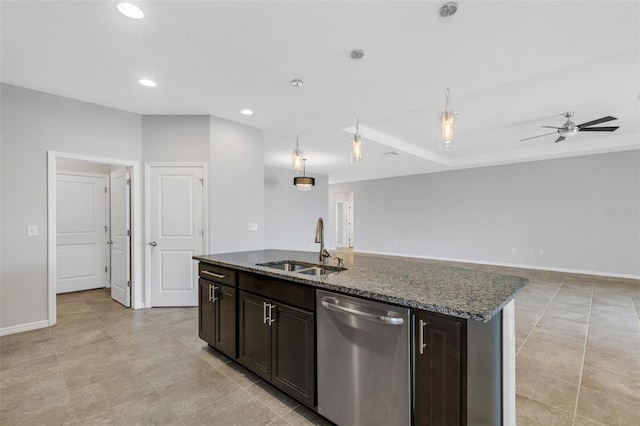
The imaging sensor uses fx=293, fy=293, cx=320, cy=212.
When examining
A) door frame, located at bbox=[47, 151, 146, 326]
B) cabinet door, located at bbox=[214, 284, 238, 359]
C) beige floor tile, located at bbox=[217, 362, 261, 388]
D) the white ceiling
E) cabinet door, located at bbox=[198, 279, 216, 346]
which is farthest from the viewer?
door frame, located at bbox=[47, 151, 146, 326]

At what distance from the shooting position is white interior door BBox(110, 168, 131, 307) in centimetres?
417

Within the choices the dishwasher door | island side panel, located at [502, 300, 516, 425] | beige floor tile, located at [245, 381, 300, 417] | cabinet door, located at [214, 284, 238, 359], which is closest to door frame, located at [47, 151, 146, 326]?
cabinet door, located at [214, 284, 238, 359]

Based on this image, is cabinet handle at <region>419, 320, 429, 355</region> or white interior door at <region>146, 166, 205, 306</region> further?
white interior door at <region>146, 166, 205, 306</region>

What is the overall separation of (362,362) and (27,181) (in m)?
4.09

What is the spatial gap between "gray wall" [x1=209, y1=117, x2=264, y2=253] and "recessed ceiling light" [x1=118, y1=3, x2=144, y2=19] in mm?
2103

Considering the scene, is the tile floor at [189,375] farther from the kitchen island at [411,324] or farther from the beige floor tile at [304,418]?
the kitchen island at [411,324]

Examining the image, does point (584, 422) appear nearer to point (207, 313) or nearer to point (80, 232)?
point (207, 313)

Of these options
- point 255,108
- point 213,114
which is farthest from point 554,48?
point 213,114

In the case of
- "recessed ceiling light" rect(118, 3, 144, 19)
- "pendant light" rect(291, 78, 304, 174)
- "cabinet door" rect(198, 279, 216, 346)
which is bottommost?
"cabinet door" rect(198, 279, 216, 346)

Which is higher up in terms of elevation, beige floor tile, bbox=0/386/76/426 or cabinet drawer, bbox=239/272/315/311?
cabinet drawer, bbox=239/272/315/311

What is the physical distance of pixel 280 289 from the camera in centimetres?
201

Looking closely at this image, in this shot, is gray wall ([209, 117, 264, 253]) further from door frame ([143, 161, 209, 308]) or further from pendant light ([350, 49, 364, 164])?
pendant light ([350, 49, 364, 164])

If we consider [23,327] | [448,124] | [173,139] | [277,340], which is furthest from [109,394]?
[173,139]

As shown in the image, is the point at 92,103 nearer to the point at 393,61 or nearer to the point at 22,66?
the point at 22,66
